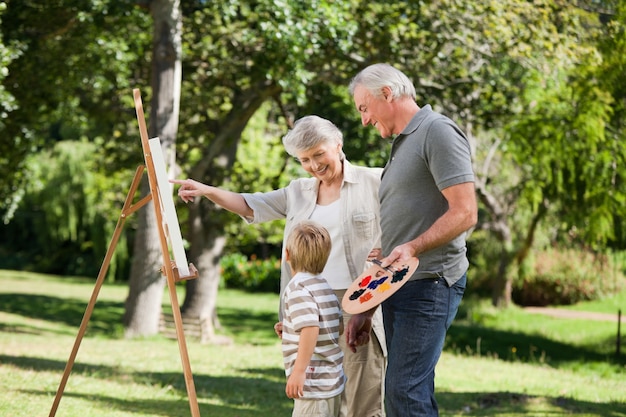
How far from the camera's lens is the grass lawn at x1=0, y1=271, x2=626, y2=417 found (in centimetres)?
696

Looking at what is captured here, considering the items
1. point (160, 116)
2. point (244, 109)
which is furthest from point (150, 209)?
point (244, 109)

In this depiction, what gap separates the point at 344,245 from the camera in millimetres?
4062

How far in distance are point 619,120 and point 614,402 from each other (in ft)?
12.4

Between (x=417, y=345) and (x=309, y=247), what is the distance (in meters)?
0.62

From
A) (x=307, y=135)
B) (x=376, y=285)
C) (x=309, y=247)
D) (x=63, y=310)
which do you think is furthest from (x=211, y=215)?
(x=376, y=285)

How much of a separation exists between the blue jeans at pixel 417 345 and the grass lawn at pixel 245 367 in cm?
316

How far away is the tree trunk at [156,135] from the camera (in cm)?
1200

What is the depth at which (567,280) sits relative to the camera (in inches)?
771

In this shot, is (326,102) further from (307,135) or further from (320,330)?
(320,330)

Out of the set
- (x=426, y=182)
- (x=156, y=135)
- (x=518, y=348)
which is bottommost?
(x=518, y=348)

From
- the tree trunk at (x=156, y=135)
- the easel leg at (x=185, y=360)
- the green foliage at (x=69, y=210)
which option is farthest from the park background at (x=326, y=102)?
the green foliage at (x=69, y=210)

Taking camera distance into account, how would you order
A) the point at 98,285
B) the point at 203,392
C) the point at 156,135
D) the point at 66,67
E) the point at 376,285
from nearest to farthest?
the point at 376,285 → the point at 98,285 → the point at 203,392 → the point at 156,135 → the point at 66,67

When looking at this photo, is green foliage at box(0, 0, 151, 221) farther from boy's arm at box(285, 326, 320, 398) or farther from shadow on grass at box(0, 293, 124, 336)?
boy's arm at box(285, 326, 320, 398)

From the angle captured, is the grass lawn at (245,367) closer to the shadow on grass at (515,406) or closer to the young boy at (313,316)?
the shadow on grass at (515,406)
